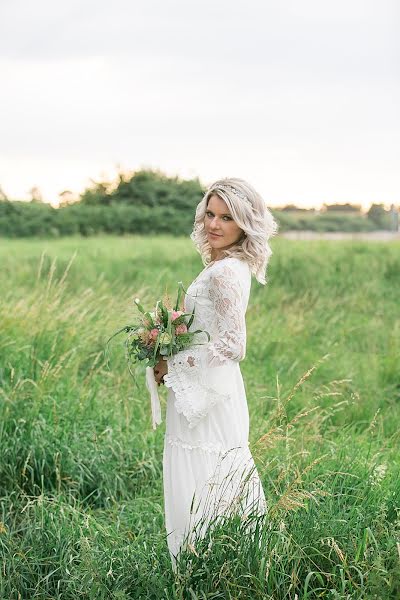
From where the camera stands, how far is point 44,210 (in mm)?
24375

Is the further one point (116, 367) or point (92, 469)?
point (116, 367)

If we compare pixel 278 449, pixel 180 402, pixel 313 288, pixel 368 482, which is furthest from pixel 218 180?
pixel 313 288

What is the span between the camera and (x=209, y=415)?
13.4ft

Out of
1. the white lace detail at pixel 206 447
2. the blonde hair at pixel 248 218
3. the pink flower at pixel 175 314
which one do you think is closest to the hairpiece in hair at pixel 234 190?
the blonde hair at pixel 248 218

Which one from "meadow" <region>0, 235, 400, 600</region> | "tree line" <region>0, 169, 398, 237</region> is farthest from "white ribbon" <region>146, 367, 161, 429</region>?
"tree line" <region>0, 169, 398, 237</region>

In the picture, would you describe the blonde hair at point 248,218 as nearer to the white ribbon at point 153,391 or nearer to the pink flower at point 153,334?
the pink flower at point 153,334

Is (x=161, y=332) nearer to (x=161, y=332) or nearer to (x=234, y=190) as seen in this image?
(x=161, y=332)

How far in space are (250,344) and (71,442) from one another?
4.18 meters

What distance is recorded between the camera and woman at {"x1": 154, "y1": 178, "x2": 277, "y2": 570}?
396 centimetres

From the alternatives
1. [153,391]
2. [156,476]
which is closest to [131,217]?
[156,476]

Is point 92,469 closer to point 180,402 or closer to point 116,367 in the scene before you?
point 180,402

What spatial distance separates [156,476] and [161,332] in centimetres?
195

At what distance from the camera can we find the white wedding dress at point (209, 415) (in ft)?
12.9

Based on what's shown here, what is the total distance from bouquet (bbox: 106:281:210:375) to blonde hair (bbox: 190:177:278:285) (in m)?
0.34
